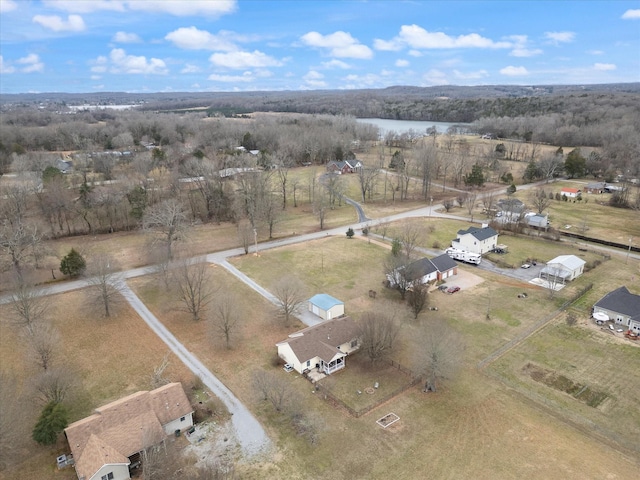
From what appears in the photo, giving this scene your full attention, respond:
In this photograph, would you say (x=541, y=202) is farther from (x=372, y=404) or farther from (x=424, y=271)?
(x=372, y=404)

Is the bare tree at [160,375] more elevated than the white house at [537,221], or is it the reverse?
the white house at [537,221]

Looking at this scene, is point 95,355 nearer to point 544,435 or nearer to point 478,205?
point 544,435

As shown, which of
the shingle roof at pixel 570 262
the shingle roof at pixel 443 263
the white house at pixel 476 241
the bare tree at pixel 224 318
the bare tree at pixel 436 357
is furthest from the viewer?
the white house at pixel 476 241

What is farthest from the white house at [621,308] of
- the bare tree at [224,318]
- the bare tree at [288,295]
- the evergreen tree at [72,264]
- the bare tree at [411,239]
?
the evergreen tree at [72,264]

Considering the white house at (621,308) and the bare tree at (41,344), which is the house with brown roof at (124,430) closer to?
the bare tree at (41,344)

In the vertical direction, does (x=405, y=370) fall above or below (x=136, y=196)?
below

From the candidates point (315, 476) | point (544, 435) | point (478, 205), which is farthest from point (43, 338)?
point (478, 205)

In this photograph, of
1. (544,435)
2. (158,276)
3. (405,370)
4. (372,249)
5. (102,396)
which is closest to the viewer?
(544,435)
